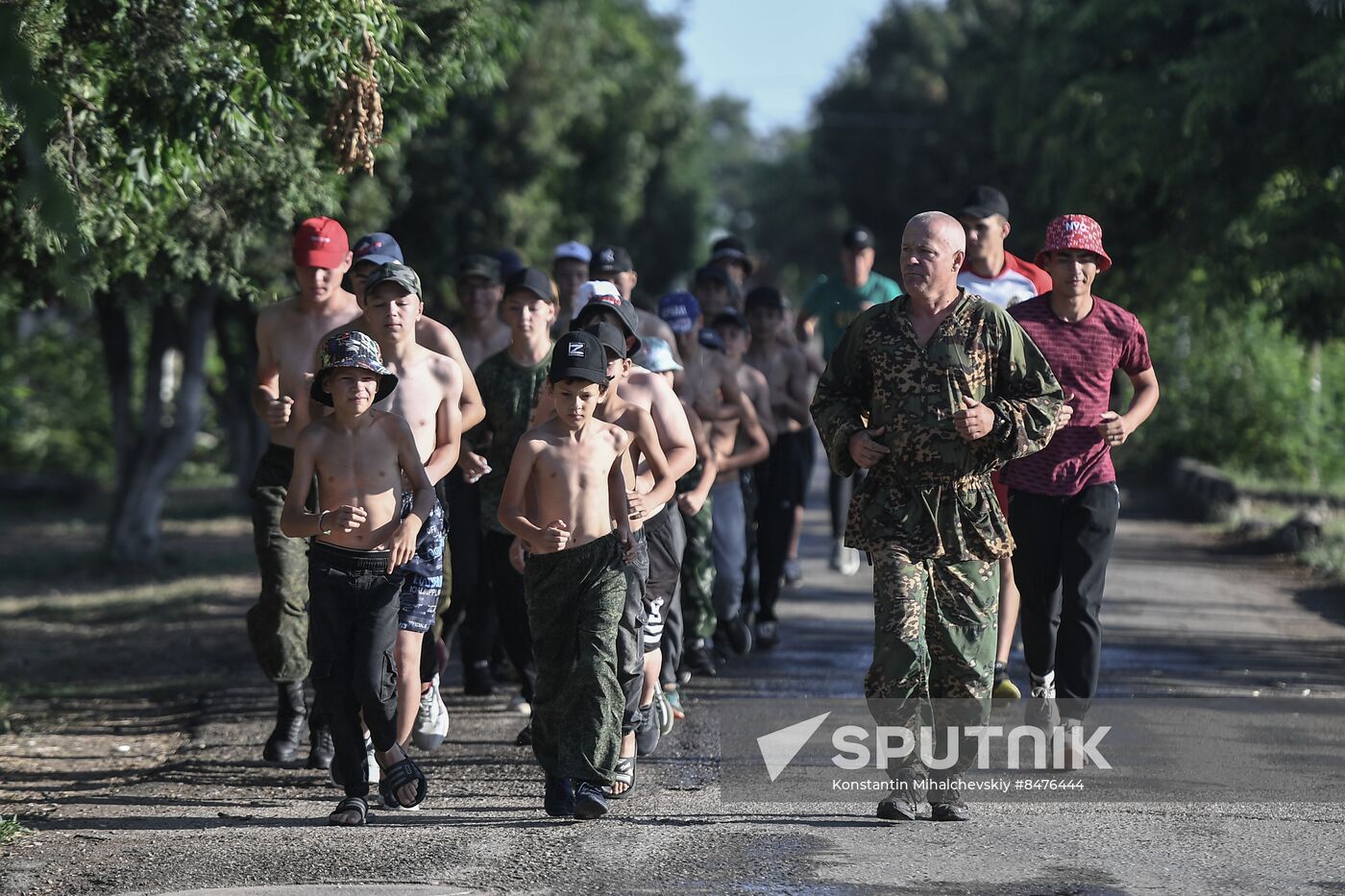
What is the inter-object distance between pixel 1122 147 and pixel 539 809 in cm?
1063

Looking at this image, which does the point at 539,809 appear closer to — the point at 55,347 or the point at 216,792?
the point at 216,792

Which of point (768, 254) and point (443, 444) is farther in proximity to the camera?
point (768, 254)

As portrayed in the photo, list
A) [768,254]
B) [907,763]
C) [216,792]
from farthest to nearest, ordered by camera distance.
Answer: [768,254] → [216,792] → [907,763]

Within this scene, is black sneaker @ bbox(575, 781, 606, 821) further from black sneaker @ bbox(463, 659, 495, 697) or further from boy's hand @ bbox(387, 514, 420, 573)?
black sneaker @ bbox(463, 659, 495, 697)

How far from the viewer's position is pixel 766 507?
11047 millimetres

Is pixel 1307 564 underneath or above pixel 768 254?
underneath

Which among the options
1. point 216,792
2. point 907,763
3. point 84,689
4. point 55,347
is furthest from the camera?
point 55,347

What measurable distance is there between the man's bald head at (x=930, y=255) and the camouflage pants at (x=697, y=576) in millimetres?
3018

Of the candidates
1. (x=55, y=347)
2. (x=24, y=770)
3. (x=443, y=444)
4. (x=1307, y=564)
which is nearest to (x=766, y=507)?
(x=443, y=444)

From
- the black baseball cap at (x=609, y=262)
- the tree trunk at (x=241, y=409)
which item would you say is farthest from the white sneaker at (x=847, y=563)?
the tree trunk at (x=241, y=409)

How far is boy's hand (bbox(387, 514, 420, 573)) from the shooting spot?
6547mm

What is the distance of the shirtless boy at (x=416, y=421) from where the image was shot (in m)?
6.87

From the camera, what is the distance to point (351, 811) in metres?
6.44

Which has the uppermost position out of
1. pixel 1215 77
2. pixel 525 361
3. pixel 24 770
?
pixel 1215 77
